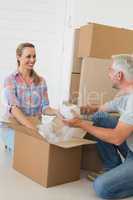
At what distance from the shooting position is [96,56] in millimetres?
2752

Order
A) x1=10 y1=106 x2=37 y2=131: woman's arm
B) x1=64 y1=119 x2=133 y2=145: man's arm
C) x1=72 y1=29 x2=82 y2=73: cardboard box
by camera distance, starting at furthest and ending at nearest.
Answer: x1=72 y1=29 x2=82 y2=73: cardboard box → x1=10 y1=106 x2=37 y2=131: woman's arm → x1=64 y1=119 x2=133 y2=145: man's arm

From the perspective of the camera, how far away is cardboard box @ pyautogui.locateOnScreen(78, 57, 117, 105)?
277cm

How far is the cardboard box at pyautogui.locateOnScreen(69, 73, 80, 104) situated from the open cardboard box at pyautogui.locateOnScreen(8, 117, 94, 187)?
0.85 m

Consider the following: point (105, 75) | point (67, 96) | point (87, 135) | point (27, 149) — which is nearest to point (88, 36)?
point (105, 75)

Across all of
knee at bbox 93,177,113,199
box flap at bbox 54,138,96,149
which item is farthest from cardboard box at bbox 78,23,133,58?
knee at bbox 93,177,113,199

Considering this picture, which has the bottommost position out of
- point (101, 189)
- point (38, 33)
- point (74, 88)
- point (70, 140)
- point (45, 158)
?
point (101, 189)

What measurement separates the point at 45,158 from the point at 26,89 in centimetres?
82

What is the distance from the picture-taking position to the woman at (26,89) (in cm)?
251

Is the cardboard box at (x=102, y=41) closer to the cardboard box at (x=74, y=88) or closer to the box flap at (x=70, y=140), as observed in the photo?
the cardboard box at (x=74, y=88)

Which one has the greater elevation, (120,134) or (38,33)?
(38,33)

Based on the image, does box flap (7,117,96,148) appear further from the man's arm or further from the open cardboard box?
the man's arm

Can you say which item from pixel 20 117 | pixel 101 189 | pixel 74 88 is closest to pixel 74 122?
pixel 101 189

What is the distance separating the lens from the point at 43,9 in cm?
378

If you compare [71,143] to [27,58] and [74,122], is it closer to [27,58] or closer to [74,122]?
[74,122]
